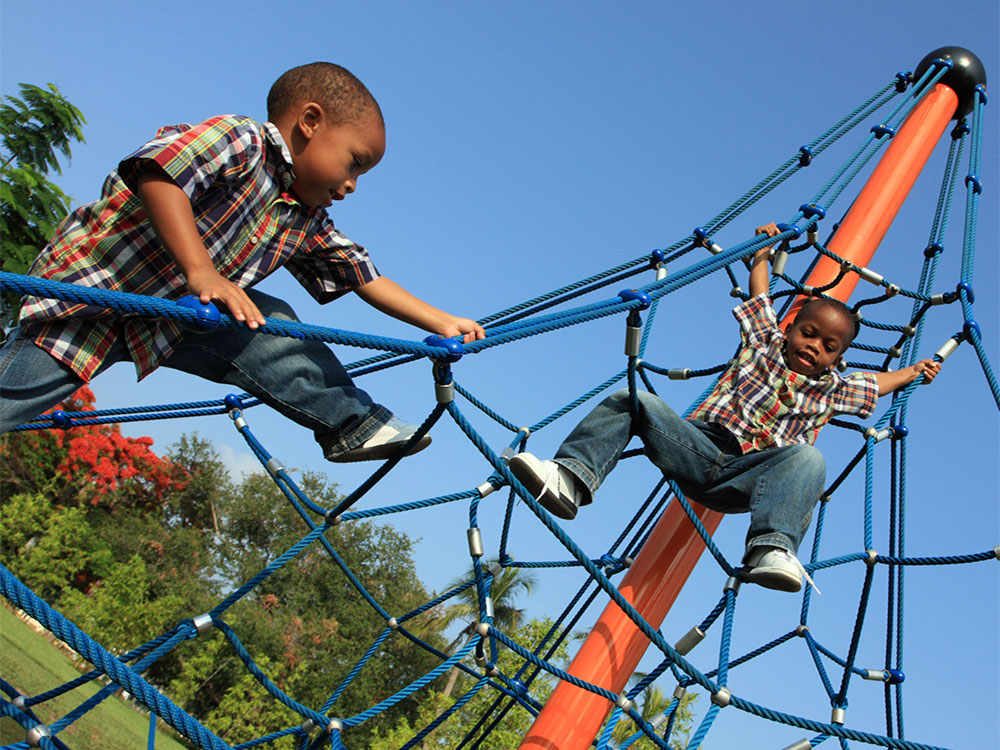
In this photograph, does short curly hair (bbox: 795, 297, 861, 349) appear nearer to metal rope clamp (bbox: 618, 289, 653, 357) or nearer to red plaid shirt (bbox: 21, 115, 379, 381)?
metal rope clamp (bbox: 618, 289, 653, 357)

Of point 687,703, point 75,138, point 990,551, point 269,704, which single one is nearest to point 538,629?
point 687,703

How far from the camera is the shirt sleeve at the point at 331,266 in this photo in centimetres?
208

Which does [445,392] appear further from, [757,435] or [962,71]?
[962,71]

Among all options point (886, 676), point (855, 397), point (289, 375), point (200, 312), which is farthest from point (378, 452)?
point (886, 676)

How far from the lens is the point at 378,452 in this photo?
1.97 meters

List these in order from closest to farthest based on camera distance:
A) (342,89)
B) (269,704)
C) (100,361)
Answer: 1. (100,361)
2. (342,89)
3. (269,704)

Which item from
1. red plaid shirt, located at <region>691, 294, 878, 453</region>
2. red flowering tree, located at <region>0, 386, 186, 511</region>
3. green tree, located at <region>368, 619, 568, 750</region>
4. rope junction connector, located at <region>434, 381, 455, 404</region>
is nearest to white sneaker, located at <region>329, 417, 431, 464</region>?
rope junction connector, located at <region>434, 381, 455, 404</region>

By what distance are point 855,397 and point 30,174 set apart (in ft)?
33.3

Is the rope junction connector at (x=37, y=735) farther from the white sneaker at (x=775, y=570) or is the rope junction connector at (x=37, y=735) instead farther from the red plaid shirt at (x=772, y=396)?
the red plaid shirt at (x=772, y=396)

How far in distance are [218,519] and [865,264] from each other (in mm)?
20796

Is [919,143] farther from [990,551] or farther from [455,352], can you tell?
[455,352]

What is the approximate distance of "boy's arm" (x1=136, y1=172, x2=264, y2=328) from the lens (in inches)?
59.9

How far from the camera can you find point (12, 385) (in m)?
1.56

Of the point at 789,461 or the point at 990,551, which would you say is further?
the point at 990,551
